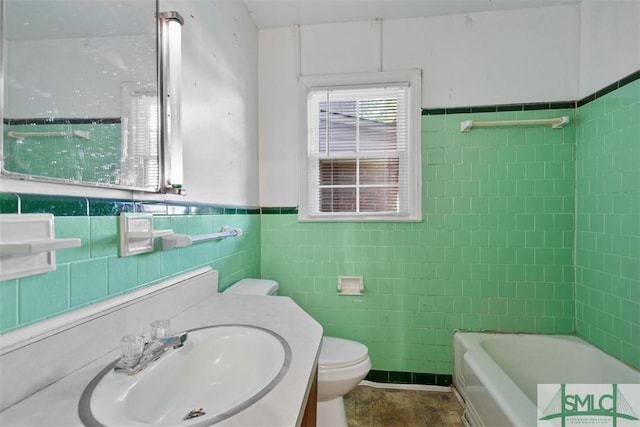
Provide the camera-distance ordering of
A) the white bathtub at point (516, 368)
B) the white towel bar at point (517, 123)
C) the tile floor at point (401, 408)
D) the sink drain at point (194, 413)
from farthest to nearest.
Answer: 1. the white towel bar at point (517, 123)
2. the tile floor at point (401, 408)
3. the white bathtub at point (516, 368)
4. the sink drain at point (194, 413)

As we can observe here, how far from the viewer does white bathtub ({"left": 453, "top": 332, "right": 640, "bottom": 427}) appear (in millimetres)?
1417

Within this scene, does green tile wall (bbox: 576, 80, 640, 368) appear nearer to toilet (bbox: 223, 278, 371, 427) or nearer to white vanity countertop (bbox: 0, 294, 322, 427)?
toilet (bbox: 223, 278, 371, 427)

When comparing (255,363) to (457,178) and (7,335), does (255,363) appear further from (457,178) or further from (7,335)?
(457,178)

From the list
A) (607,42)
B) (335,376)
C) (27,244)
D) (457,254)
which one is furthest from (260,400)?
(607,42)

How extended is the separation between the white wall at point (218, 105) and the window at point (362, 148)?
16.7 inches

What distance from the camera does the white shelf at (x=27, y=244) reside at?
574 millimetres

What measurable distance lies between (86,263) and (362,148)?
177cm

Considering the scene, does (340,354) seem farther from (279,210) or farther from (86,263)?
(86,263)

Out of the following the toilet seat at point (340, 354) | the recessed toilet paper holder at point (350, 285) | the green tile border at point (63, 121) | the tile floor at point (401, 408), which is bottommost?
the tile floor at point (401, 408)

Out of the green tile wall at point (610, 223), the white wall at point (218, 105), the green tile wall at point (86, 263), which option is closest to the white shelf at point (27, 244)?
the green tile wall at point (86, 263)

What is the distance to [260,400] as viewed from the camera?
605 millimetres

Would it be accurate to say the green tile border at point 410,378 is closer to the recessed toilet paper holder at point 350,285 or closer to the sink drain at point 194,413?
the recessed toilet paper holder at point 350,285

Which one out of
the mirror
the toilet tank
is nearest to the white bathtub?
the toilet tank

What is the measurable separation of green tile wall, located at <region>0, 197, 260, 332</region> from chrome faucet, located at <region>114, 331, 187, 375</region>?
0.22 m
